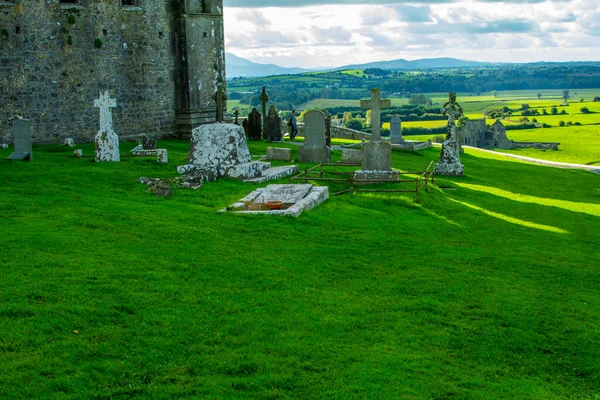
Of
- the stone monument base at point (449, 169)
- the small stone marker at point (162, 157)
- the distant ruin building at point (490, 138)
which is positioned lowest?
the distant ruin building at point (490, 138)

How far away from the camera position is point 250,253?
428 inches

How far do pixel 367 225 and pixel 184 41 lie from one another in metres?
16.0

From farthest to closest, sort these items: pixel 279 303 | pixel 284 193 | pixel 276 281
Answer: pixel 284 193, pixel 276 281, pixel 279 303

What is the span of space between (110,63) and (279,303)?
18.2m

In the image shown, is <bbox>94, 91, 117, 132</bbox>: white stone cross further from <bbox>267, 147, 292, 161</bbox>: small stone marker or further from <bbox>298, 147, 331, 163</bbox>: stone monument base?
<bbox>298, 147, 331, 163</bbox>: stone monument base

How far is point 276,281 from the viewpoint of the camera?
964 centimetres

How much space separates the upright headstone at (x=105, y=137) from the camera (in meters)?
19.1

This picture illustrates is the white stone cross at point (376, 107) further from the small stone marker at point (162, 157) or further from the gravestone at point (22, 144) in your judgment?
the gravestone at point (22, 144)

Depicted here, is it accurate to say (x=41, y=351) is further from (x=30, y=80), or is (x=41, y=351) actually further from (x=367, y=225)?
(x=30, y=80)

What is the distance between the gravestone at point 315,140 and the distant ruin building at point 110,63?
11.2 ft

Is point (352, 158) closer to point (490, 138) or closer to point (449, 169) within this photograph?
point (449, 169)

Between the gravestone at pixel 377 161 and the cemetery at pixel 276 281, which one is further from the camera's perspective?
the gravestone at pixel 377 161

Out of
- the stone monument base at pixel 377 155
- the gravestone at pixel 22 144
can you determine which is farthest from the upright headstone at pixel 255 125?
the gravestone at pixel 22 144

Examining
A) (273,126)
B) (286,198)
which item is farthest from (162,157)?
(273,126)
